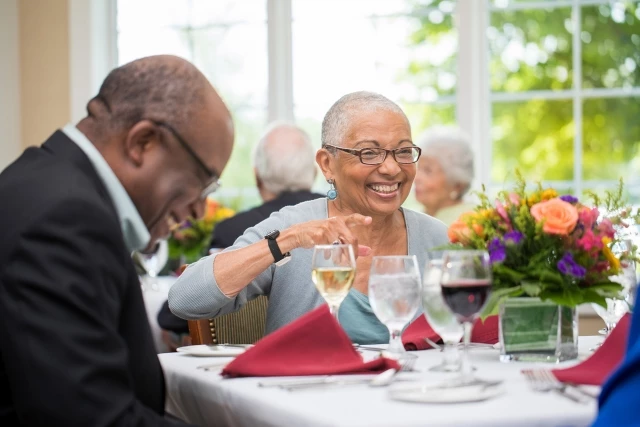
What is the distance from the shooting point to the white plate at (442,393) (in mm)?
1461

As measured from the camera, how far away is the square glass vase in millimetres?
1918

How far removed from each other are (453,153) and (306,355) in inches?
129

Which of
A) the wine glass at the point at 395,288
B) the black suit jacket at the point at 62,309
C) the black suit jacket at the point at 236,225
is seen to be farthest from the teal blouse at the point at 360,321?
the black suit jacket at the point at 236,225

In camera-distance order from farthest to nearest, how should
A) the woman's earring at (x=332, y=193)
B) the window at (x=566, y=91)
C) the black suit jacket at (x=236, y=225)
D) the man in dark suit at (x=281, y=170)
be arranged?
1. the window at (x=566, y=91)
2. the man in dark suit at (x=281, y=170)
3. the black suit jacket at (x=236, y=225)
4. the woman's earring at (x=332, y=193)

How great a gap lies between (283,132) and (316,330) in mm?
2980

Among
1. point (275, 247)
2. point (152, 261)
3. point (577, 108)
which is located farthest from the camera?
point (577, 108)

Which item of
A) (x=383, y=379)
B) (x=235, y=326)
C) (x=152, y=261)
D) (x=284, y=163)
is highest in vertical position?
(x=284, y=163)

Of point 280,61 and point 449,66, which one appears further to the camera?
point 280,61

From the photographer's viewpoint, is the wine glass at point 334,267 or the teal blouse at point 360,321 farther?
the teal blouse at point 360,321

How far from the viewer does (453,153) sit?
16.2 feet

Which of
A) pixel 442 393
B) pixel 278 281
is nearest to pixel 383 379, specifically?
pixel 442 393

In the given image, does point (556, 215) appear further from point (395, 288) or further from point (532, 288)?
point (395, 288)

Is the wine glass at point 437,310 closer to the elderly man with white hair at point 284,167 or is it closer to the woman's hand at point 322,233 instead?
the woman's hand at point 322,233

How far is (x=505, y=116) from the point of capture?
17.8 ft
